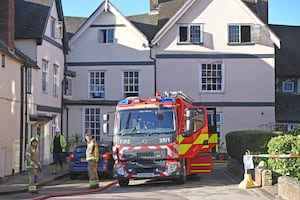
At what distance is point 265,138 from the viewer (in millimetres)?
19609

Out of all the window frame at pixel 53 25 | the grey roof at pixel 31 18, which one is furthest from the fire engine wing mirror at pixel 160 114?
the window frame at pixel 53 25

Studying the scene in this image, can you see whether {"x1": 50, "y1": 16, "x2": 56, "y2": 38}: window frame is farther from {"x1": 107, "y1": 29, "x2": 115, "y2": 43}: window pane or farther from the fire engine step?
the fire engine step

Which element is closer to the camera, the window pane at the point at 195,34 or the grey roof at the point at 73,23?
the window pane at the point at 195,34

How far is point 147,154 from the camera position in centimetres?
1884

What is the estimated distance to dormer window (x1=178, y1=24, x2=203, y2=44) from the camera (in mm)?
33750

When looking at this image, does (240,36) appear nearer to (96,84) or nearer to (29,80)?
(96,84)

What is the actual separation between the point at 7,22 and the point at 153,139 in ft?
29.0

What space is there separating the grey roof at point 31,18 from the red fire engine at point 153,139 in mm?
8869

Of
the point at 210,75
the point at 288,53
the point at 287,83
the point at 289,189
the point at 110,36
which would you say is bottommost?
the point at 289,189

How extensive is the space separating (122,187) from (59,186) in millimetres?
Answer: 2448

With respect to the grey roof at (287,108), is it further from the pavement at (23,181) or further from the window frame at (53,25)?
the window frame at (53,25)

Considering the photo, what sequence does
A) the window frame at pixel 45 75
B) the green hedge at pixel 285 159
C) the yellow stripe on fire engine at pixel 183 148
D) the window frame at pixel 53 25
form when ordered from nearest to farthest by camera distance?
the green hedge at pixel 285 159 < the yellow stripe on fire engine at pixel 183 148 < the window frame at pixel 45 75 < the window frame at pixel 53 25

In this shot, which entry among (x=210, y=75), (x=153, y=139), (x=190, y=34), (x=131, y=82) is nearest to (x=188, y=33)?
(x=190, y=34)

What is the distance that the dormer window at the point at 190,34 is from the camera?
1329 inches
